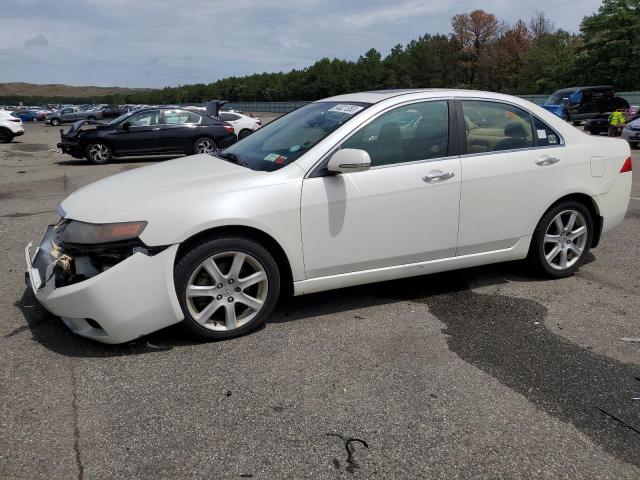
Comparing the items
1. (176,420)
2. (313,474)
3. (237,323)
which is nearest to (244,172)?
(237,323)

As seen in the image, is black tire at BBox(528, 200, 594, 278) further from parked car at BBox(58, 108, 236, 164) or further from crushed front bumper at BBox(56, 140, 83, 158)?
crushed front bumper at BBox(56, 140, 83, 158)

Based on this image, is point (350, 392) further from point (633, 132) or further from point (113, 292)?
point (633, 132)

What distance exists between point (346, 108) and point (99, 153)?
12863 mm

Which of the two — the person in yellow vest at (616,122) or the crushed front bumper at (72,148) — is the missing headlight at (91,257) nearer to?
the crushed front bumper at (72,148)

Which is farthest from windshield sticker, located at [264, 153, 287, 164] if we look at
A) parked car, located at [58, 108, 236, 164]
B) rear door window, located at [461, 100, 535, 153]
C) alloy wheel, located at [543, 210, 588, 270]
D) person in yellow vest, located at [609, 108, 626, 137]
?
person in yellow vest, located at [609, 108, 626, 137]

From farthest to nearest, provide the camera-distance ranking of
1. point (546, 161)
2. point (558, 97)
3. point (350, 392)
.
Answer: point (558, 97) → point (546, 161) → point (350, 392)

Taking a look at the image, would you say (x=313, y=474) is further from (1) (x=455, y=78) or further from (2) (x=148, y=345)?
(1) (x=455, y=78)

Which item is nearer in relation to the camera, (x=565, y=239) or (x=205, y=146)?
(x=565, y=239)

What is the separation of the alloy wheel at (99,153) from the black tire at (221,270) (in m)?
13.2

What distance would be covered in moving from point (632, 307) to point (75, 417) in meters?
3.96

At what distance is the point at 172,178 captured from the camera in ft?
13.0

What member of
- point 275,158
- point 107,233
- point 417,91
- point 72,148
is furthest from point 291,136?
point 72,148

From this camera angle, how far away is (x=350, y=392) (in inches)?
121

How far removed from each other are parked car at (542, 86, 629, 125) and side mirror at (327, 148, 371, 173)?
25.0 meters
